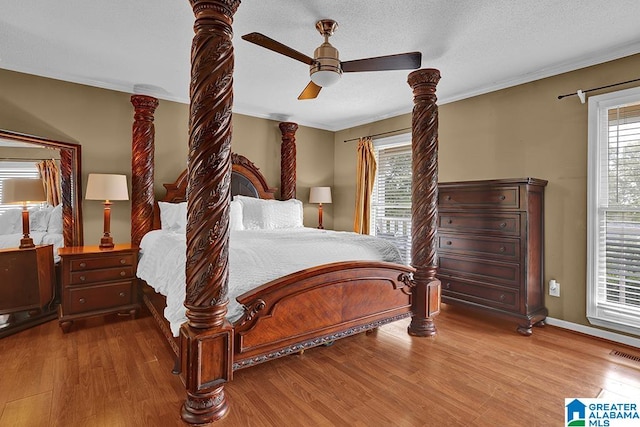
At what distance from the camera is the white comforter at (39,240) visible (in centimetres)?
301

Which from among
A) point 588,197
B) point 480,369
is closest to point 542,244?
point 588,197

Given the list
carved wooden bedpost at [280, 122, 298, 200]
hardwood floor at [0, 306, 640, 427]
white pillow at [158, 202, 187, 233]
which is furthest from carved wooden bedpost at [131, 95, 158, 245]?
carved wooden bedpost at [280, 122, 298, 200]

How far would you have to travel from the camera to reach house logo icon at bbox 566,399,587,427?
185 cm

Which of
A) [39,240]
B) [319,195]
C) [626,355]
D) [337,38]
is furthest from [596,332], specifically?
[39,240]

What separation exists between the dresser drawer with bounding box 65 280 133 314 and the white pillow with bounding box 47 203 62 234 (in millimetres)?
735

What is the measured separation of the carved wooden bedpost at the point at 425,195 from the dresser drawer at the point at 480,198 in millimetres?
644

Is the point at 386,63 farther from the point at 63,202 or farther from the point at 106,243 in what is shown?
the point at 63,202

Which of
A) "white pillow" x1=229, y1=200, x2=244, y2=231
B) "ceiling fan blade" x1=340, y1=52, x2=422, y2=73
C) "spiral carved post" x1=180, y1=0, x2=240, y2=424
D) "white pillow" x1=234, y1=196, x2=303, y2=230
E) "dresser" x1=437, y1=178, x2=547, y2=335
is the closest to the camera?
"spiral carved post" x1=180, y1=0, x2=240, y2=424

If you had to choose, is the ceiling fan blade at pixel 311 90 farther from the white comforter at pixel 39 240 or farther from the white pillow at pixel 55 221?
the white comforter at pixel 39 240

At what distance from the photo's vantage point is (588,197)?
3084mm

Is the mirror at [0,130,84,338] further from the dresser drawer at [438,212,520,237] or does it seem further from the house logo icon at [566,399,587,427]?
the house logo icon at [566,399,587,427]

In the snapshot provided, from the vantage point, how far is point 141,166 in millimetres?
3736

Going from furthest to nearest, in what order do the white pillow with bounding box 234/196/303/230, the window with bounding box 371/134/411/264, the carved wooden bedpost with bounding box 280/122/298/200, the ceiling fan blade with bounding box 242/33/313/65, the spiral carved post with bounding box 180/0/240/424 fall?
the carved wooden bedpost with bounding box 280/122/298/200
the window with bounding box 371/134/411/264
the white pillow with bounding box 234/196/303/230
the ceiling fan blade with bounding box 242/33/313/65
the spiral carved post with bounding box 180/0/240/424

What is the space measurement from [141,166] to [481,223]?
3689 mm
